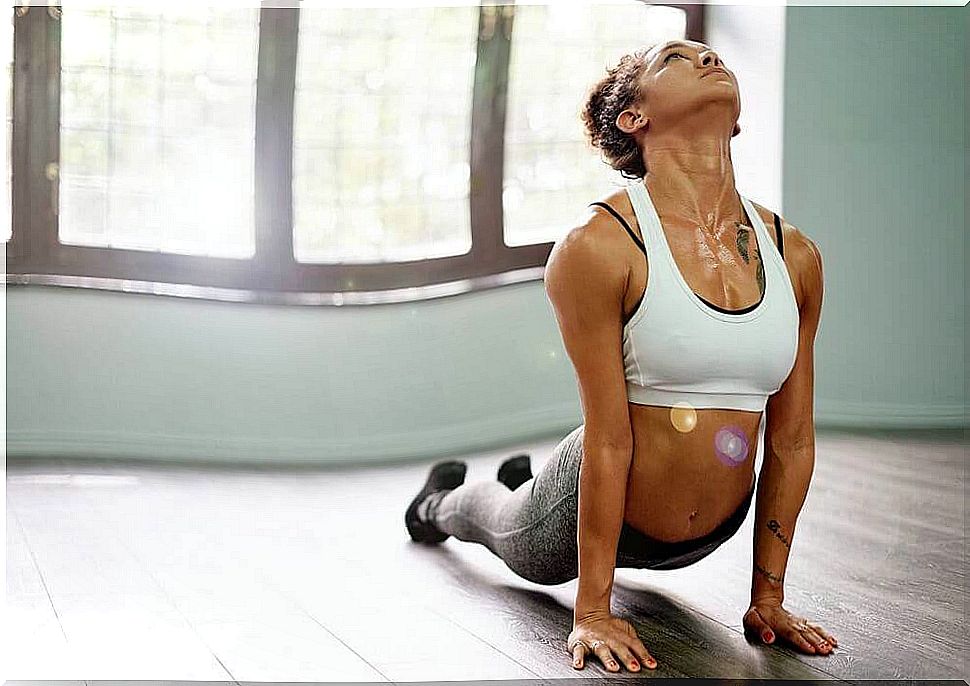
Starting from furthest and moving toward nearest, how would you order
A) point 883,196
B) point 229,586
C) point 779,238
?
1. point 883,196
2. point 229,586
3. point 779,238

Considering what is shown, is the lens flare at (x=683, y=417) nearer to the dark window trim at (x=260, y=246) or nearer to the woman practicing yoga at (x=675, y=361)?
the woman practicing yoga at (x=675, y=361)

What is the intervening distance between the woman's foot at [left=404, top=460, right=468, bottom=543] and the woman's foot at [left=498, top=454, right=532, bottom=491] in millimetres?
54

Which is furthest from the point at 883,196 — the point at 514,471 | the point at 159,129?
the point at 159,129

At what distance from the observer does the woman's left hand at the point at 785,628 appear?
4.67ft

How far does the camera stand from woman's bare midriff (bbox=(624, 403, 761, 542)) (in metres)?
1.39

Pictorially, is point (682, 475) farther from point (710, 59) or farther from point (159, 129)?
point (159, 129)

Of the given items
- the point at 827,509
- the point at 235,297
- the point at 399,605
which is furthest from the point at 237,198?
the point at 827,509

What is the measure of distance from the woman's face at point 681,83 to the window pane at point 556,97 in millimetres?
164

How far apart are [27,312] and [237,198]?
33 cm

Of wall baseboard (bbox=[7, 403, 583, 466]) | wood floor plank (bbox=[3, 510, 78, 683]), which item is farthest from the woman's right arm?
wood floor plank (bbox=[3, 510, 78, 683])

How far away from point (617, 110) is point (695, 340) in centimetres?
34

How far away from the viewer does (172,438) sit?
1626 mm

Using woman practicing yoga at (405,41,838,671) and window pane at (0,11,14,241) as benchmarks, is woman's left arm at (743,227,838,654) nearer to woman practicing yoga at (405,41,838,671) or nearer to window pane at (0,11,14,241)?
woman practicing yoga at (405,41,838,671)

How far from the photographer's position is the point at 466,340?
1.64 m
